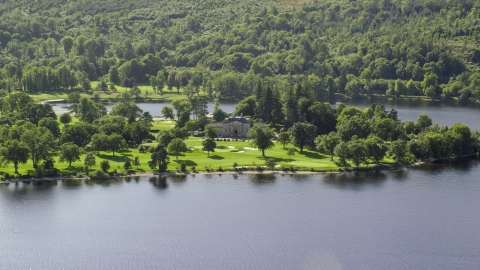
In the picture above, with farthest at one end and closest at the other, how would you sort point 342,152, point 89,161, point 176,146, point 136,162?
point 176,146 → point 342,152 → point 136,162 → point 89,161

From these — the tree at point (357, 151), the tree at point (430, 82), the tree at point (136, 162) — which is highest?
the tree at point (430, 82)

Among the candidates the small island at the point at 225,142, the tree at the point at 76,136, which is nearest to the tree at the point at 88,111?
the small island at the point at 225,142

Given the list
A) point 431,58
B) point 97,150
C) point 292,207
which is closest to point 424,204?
point 292,207

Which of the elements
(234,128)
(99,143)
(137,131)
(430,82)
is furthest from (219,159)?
(430,82)

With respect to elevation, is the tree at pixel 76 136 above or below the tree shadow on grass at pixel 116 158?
above

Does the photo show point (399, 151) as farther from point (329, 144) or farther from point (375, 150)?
point (329, 144)

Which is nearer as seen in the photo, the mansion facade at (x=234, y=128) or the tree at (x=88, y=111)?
the mansion facade at (x=234, y=128)

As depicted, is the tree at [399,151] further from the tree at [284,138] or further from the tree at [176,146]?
the tree at [176,146]

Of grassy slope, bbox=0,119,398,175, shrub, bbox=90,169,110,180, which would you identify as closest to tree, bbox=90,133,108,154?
grassy slope, bbox=0,119,398,175
